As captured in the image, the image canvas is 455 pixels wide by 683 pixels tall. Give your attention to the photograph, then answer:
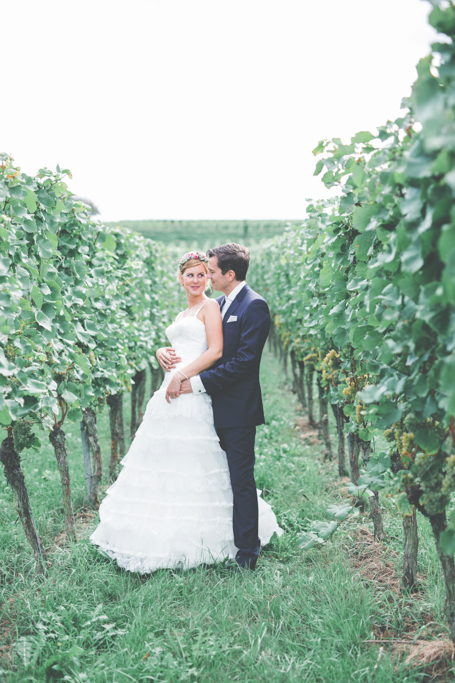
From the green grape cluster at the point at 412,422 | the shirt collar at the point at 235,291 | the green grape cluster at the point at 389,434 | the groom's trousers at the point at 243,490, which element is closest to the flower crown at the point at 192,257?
the shirt collar at the point at 235,291

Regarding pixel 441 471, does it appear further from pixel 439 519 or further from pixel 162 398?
pixel 162 398

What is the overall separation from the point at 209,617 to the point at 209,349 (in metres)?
1.60

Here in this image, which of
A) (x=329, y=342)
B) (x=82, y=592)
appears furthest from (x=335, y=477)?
(x=82, y=592)

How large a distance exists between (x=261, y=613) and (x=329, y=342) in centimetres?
250

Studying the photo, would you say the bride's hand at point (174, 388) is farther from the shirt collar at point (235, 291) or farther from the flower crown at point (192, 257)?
the flower crown at point (192, 257)

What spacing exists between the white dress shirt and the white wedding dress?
83mm

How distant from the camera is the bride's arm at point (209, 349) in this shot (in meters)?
3.37

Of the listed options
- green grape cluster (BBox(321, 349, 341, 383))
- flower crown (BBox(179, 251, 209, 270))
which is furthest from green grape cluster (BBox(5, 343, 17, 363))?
green grape cluster (BBox(321, 349, 341, 383))

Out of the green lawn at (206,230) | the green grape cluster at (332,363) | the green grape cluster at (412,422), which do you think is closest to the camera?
the green grape cluster at (412,422)

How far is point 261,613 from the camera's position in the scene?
8.67 feet

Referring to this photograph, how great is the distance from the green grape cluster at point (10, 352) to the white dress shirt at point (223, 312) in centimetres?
122

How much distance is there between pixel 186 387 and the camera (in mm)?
3367

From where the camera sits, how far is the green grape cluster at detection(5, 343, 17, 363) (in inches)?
97.3

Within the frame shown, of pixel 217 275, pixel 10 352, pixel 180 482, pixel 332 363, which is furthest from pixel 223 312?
pixel 10 352
